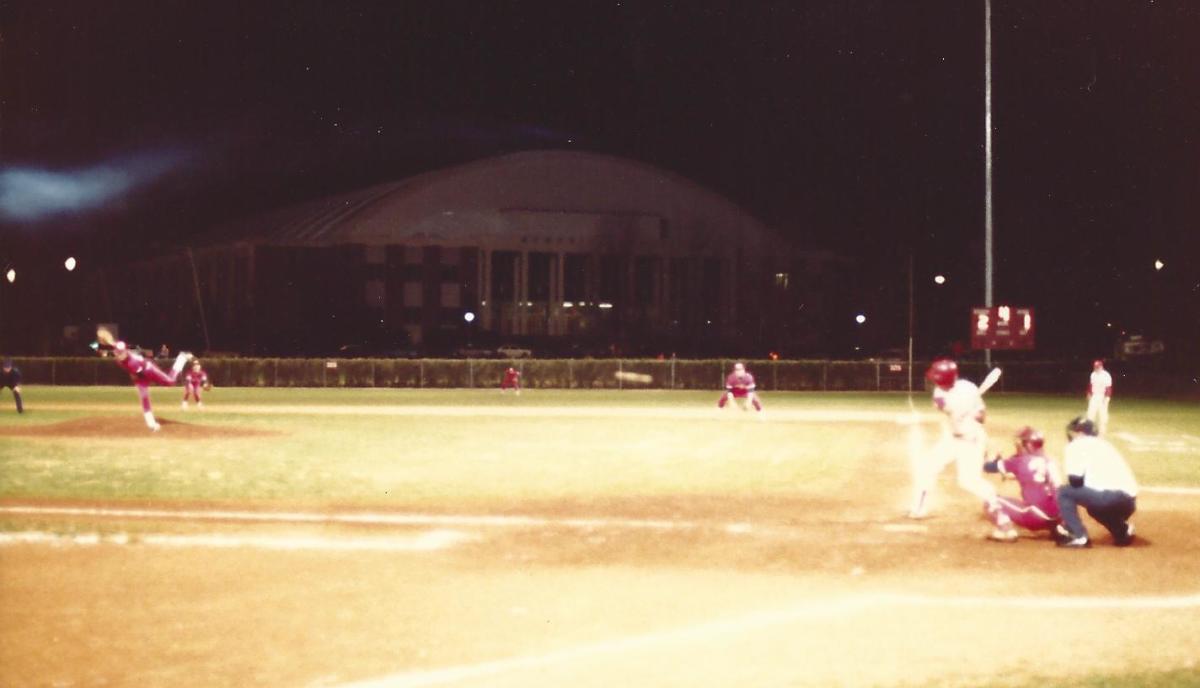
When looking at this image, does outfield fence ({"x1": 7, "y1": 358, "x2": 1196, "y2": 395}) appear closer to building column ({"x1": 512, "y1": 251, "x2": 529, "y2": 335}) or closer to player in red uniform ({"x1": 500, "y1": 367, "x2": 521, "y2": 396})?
player in red uniform ({"x1": 500, "y1": 367, "x2": 521, "y2": 396})

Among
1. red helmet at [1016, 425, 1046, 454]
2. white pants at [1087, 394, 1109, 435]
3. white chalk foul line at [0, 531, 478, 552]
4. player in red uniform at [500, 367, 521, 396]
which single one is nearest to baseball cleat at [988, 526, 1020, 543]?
red helmet at [1016, 425, 1046, 454]

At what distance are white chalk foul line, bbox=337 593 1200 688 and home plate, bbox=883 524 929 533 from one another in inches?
159

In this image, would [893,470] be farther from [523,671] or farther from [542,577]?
[523,671]

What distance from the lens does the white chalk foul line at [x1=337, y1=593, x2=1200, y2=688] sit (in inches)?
308

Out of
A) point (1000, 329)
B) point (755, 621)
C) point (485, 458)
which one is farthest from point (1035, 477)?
point (1000, 329)

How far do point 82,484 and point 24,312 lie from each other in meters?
83.6

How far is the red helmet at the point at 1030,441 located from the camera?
13664 millimetres

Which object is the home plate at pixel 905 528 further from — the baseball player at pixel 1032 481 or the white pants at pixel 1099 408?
the white pants at pixel 1099 408

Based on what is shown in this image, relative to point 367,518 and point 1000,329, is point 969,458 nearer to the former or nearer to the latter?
point 367,518

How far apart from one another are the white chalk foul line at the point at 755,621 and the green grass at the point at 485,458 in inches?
292

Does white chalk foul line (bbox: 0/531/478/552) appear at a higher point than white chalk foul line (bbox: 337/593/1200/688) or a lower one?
lower

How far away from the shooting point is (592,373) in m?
63.3

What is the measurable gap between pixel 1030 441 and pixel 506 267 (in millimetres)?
67679

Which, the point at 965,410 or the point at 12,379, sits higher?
the point at 965,410
